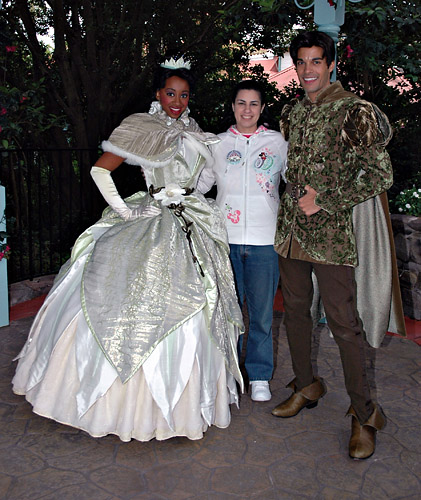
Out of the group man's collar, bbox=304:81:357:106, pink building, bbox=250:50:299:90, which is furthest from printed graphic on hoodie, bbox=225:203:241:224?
pink building, bbox=250:50:299:90

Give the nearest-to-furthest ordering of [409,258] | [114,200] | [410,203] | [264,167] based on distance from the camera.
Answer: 1. [114,200]
2. [264,167]
3. [409,258]
4. [410,203]

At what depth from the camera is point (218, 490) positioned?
2518 millimetres

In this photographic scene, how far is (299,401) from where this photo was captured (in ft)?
10.4

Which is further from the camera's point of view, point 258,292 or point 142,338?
point 258,292

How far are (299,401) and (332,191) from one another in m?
1.19

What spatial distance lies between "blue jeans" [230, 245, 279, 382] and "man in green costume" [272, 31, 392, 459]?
0.23 m

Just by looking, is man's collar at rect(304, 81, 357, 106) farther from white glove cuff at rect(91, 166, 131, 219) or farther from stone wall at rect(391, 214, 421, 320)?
stone wall at rect(391, 214, 421, 320)

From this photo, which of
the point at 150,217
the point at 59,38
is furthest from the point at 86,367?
the point at 59,38

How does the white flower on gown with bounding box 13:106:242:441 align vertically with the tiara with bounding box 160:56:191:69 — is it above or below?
below

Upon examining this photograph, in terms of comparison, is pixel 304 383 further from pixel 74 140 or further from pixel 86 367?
pixel 74 140

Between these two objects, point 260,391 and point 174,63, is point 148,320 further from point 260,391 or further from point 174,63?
point 174,63

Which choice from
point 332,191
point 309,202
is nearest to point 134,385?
point 309,202

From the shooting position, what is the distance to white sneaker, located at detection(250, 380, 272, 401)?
3.33 metres

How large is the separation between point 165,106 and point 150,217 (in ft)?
1.96
